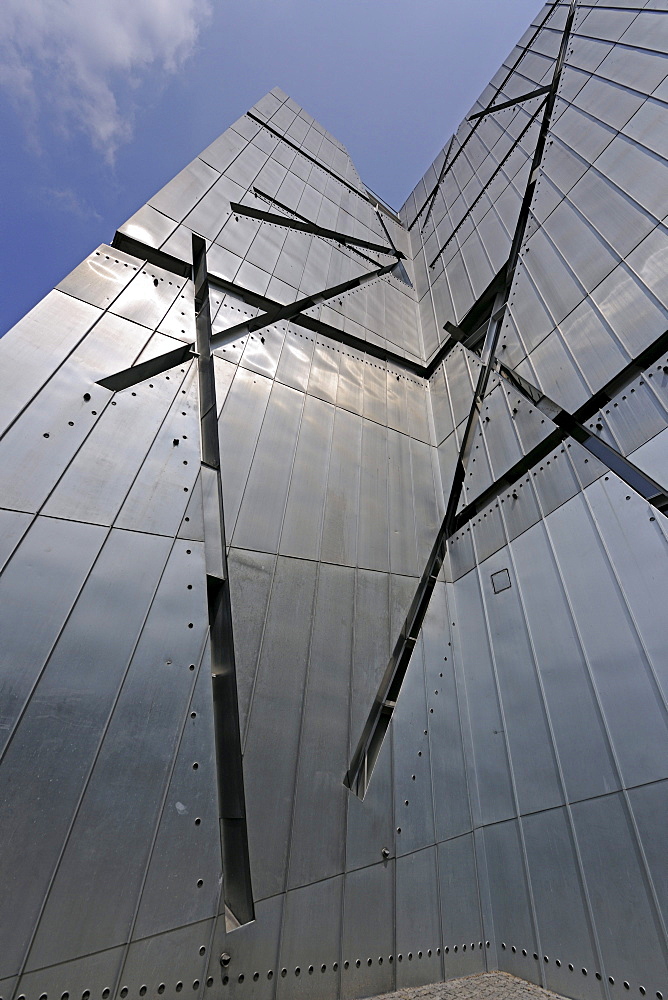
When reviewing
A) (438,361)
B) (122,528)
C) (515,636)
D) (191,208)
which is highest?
(191,208)

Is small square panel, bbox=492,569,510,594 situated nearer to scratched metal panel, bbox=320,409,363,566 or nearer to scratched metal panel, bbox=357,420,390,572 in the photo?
scratched metal panel, bbox=357,420,390,572

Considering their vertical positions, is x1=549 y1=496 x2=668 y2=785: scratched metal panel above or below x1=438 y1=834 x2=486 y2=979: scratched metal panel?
above

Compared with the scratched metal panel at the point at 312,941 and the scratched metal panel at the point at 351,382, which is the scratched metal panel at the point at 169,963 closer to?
the scratched metal panel at the point at 312,941

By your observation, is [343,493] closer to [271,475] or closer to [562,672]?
[271,475]

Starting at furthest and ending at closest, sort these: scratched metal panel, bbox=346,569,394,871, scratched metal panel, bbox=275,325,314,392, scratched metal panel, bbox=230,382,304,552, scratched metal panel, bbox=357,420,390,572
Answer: scratched metal panel, bbox=275,325,314,392, scratched metal panel, bbox=357,420,390,572, scratched metal panel, bbox=230,382,304,552, scratched metal panel, bbox=346,569,394,871

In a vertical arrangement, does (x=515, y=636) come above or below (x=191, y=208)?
below

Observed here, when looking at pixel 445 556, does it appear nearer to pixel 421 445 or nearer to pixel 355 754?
pixel 421 445

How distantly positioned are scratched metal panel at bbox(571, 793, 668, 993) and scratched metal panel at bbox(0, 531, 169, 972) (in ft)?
7.43

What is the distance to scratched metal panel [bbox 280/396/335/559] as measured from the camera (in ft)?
11.0

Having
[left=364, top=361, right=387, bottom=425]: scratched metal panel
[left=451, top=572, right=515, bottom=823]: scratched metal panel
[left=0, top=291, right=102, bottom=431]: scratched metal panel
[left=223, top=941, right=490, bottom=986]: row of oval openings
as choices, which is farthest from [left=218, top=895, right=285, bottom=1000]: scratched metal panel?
[left=364, top=361, right=387, bottom=425]: scratched metal panel

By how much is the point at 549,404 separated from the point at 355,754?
288cm

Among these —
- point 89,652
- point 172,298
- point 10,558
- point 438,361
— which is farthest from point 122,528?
point 438,361

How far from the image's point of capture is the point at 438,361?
570 cm


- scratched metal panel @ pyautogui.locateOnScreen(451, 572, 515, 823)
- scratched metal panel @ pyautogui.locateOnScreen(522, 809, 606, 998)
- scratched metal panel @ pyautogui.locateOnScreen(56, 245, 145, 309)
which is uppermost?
scratched metal panel @ pyautogui.locateOnScreen(56, 245, 145, 309)
